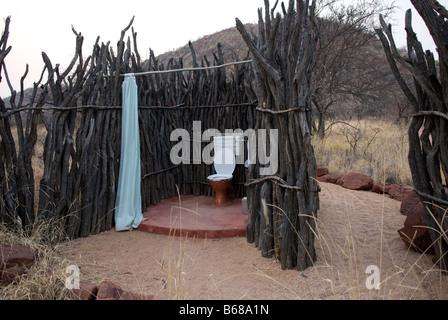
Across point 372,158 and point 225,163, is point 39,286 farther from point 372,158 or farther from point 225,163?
point 372,158

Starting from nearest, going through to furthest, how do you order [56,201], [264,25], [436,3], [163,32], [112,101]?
[436,3], [264,25], [56,201], [112,101], [163,32]

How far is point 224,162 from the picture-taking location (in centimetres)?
503

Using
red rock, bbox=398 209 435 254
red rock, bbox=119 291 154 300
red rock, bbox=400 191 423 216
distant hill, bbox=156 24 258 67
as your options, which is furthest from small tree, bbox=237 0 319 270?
distant hill, bbox=156 24 258 67

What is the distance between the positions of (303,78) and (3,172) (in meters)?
3.05

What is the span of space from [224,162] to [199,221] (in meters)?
1.09

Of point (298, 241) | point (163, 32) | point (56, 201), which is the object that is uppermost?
point (163, 32)

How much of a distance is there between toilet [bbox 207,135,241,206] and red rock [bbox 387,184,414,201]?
2466 mm

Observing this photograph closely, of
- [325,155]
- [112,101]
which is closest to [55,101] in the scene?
[112,101]

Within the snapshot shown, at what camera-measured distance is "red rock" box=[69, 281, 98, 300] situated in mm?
2289

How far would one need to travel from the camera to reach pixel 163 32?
8.98m

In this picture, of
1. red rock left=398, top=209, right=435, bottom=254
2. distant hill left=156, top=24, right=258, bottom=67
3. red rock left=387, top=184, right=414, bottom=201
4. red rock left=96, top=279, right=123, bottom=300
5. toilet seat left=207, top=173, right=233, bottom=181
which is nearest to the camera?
red rock left=96, top=279, right=123, bottom=300

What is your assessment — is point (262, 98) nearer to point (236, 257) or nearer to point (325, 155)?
point (236, 257)

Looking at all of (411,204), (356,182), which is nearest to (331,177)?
(356,182)

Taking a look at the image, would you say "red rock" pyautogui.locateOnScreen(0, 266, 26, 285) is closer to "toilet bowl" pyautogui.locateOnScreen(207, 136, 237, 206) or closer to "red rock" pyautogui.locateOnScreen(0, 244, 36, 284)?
"red rock" pyautogui.locateOnScreen(0, 244, 36, 284)
